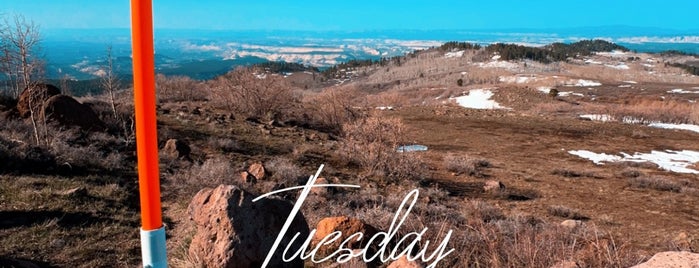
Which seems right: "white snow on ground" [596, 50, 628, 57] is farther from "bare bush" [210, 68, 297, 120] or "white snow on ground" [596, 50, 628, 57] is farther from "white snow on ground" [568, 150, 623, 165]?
"bare bush" [210, 68, 297, 120]

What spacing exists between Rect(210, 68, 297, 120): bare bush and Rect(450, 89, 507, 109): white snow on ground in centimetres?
2437

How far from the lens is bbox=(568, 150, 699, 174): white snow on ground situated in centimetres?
1616

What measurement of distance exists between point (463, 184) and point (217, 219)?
30.6 feet

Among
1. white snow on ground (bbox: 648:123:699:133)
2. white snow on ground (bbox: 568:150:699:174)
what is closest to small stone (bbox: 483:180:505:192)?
white snow on ground (bbox: 568:150:699:174)

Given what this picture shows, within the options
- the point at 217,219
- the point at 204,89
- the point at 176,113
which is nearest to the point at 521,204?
the point at 217,219

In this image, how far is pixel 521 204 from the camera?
10.6m

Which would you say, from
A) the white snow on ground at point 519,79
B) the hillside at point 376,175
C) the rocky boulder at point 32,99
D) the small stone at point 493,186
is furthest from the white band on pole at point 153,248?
the white snow on ground at point 519,79

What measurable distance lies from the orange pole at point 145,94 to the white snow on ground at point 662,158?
17304 millimetres

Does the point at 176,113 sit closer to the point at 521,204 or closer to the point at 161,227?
the point at 521,204

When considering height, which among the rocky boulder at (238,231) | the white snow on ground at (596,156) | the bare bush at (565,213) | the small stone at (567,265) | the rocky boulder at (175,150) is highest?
the rocky boulder at (238,231)

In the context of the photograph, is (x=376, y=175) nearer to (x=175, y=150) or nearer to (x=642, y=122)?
(x=175, y=150)

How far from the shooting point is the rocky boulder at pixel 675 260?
9.52 feet

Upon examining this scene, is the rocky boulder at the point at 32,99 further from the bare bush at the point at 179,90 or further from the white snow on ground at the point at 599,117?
the white snow on ground at the point at 599,117

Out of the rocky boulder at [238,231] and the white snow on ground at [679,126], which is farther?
the white snow on ground at [679,126]
